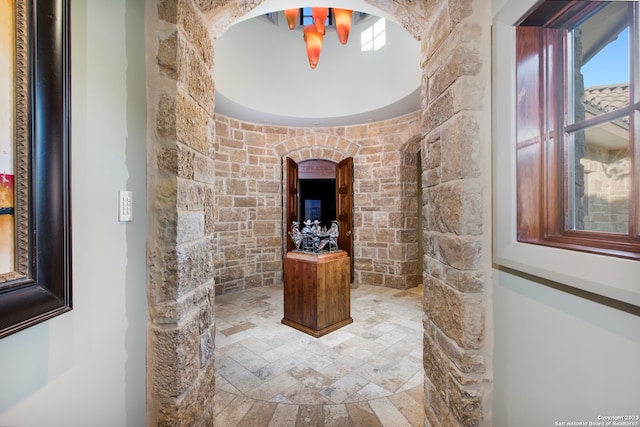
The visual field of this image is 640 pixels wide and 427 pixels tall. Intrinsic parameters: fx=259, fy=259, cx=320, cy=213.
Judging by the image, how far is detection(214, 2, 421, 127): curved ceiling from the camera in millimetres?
3416

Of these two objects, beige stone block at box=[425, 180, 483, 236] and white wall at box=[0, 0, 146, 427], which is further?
beige stone block at box=[425, 180, 483, 236]

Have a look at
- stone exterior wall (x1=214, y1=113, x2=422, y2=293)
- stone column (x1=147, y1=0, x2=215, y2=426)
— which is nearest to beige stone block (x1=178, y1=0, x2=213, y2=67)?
stone column (x1=147, y1=0, x2=215, y2=426)

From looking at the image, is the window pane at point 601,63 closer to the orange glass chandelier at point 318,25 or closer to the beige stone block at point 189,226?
the beige stone block at point 189,226

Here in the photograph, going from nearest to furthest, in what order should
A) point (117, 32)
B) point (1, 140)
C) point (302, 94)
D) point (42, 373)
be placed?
point (1, 140) → point (42, 373) → point (117, 32) → point (302, 94)

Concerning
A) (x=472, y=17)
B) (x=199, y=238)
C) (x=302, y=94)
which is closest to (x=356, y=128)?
(x=302, y=94)

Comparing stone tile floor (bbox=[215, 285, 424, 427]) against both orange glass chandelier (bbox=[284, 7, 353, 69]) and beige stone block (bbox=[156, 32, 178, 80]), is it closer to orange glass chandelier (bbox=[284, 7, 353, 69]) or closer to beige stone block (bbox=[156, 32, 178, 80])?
beige stone block (bbox=[156, 32, 178, 80])

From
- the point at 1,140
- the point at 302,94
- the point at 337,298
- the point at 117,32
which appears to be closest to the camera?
the point at 1,140

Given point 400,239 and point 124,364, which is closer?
point 124,364

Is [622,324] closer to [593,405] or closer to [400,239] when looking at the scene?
[593,405]

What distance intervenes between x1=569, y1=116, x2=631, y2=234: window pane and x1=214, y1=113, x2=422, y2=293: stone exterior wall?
3278mm

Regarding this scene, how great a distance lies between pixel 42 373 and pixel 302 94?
4.06 m

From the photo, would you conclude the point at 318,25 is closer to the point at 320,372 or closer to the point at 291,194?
the point at 291,194

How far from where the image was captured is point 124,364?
99cm

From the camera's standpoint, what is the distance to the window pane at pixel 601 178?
0.68 metres
